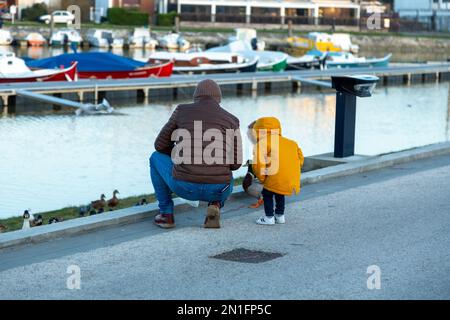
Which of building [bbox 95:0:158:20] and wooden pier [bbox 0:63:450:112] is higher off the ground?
building [bbox 95:0:158:20]

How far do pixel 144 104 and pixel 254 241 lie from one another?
2990 cm

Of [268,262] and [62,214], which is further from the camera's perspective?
[62,214]

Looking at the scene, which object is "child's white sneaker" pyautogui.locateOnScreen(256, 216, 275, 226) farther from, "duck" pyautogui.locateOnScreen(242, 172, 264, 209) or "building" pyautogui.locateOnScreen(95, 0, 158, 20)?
"building" pyautogui.locateOnScreen(95, 0, 158, 20)

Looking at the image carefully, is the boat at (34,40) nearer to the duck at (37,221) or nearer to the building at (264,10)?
the building at (264,10)

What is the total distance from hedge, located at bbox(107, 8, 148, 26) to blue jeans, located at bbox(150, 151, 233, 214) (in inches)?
3303

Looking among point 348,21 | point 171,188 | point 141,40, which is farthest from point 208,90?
point 348,21

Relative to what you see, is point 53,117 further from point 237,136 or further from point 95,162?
point 237,136

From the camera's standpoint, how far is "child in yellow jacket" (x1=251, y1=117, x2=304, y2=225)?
10758 mm

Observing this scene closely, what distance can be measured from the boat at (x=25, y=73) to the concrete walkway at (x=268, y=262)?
29.2m

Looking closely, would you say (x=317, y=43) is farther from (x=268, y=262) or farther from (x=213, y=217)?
(x=268, y=262)

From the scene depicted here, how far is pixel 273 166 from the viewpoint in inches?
424

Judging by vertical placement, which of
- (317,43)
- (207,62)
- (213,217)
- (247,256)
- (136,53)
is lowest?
(136,53)

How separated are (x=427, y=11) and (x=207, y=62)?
6646 cm

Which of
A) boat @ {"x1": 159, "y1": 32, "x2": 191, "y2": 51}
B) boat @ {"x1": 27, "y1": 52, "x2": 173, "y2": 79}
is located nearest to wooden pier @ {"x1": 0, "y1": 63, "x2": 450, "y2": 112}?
boat @ {"x1": 27, "y1": 52, "x2": 173, "y2": 79}
